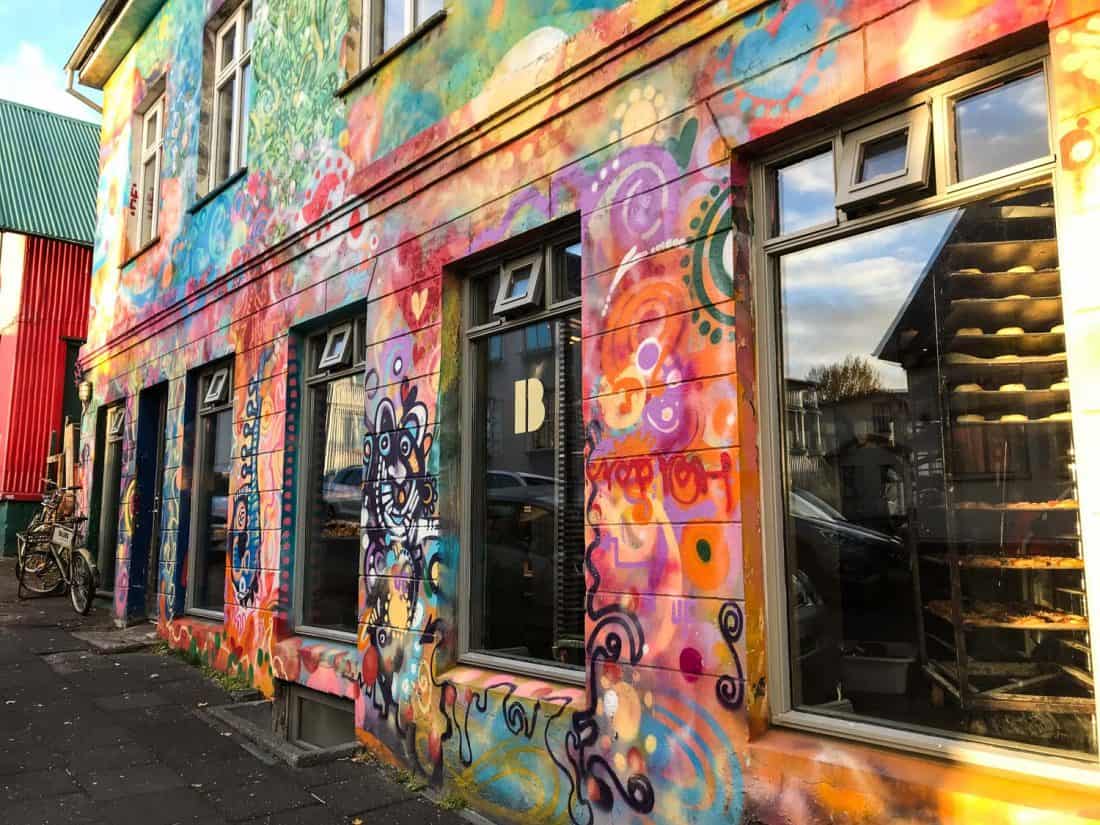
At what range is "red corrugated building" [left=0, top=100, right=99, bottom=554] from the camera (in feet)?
53.1

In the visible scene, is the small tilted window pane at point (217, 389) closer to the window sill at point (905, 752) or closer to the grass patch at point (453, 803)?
the grass patch at point (453, 803)

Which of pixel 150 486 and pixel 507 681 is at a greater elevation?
pixel 150 486

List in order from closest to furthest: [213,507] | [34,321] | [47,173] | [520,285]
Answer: [520,285] < [213,507] < [34,321] < [47,173]

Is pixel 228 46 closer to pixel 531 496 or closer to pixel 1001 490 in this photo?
pixel 531 496

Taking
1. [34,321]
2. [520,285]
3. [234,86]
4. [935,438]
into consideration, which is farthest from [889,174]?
[34,321]

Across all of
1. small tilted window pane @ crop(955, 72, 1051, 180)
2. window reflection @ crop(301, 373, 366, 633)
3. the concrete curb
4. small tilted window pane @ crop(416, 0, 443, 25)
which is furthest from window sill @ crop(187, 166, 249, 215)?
small tilted window pane @ crop(955, 72, 1051, 180)

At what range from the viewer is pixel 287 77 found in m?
7.02

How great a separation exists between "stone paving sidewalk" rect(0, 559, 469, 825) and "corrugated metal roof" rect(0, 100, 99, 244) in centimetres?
1213

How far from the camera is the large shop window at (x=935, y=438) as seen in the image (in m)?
2.80

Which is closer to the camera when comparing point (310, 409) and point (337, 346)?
point (337, 346)

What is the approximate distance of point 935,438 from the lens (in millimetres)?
3137

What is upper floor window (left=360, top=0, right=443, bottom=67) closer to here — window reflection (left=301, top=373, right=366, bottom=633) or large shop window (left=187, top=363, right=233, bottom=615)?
window reflection (left=301, top=373, right=366, bottom=633)

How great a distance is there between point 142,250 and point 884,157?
8.92m

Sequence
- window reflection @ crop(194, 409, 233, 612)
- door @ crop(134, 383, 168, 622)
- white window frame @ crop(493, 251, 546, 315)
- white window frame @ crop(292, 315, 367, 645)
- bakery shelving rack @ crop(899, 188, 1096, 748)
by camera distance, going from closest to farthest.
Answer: bakery shelving rack @ crop(899, 188, 1096, 748), white window frame @ crop(493, 251, 546, 315), white window frame @ crop(292, 315, 367, 645), window reflection @ crop(194, 409, 233, 612), door @ crop(134, 383, 168, 622)
